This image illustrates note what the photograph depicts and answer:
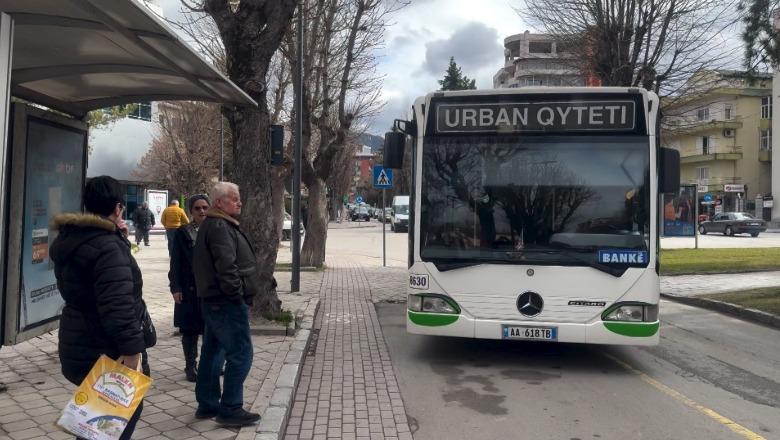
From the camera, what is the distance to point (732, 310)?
1184 centimetres

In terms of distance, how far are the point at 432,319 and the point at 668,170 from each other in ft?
9.75

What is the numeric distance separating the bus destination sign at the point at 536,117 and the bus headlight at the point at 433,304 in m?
1.83

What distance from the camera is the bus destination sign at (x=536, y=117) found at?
701 cm

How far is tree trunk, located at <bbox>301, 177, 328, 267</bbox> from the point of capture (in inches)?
718

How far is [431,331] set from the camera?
283 inches

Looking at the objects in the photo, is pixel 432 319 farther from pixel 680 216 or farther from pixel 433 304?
pixel 680 216

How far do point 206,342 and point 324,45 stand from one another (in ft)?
45.1

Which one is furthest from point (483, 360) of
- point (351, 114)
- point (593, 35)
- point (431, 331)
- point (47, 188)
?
point (593, 35)

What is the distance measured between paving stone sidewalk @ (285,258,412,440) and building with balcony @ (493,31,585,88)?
10.6m

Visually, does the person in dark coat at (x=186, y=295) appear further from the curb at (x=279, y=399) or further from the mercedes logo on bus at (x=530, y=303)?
the mercedes logo on bus at (x=530, y=303)

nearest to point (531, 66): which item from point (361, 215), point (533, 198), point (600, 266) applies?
point (361, 215)

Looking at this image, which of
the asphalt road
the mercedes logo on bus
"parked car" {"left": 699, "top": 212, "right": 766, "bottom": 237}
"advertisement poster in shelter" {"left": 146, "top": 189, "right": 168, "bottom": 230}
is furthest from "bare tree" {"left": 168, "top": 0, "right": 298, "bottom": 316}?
"parked car" {"left": 699, "top": 212, "right": 766, "bottom": 237}

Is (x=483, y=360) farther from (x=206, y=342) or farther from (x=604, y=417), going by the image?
(x=206, y=342)

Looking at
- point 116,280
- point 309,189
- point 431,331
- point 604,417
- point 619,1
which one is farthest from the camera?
point 309,189
